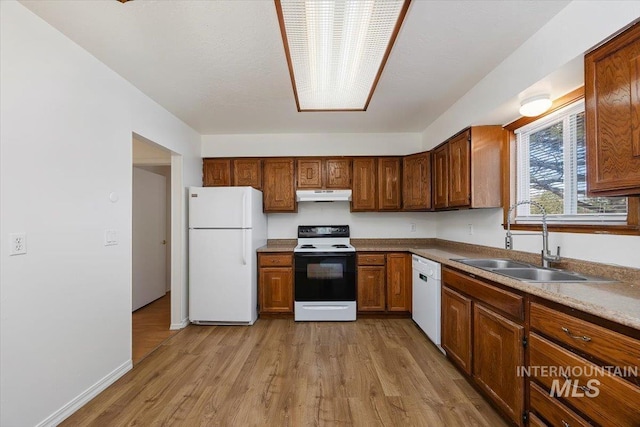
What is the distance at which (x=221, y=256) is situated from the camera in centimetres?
321

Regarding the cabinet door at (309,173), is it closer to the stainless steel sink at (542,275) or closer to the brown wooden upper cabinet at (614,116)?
the stainless steel sink at (542,275)

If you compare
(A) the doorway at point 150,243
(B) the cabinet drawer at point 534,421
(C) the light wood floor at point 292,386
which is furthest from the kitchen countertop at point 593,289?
(A) the doorway at point 150,243

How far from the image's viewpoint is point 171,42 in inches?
73.0

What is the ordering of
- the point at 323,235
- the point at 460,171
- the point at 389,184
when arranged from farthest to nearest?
the point at 323,235, the point at 389,184, the point at 460,171

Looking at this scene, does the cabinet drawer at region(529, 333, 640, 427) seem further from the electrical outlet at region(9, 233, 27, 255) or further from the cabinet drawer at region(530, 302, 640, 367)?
the electrical outlet at region(9, 233, 27, 255)

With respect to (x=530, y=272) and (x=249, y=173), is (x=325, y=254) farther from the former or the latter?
(x=530, y=272)

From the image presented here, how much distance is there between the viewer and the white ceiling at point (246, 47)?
158cm

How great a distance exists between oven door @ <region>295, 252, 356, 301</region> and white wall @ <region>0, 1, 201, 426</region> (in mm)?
1751

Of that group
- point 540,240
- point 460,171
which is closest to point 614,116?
point 540,240

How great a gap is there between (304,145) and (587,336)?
11.3 feet

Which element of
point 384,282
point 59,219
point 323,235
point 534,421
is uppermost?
point 59,219

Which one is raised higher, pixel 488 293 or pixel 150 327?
pixel 488 293

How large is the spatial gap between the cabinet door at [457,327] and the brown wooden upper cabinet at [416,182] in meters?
1.34

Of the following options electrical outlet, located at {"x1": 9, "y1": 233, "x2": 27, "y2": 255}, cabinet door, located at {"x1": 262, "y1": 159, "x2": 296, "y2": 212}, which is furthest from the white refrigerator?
electrical outlet, located at {"x1": 9, "y1": 233, "x2": 27, "y2": 255}
